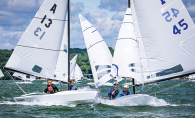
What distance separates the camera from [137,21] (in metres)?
14.6

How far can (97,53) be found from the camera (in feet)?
56.1

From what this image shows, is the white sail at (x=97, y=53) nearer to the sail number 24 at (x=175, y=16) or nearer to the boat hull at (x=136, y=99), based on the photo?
the boat hull at (x=136, y=99)

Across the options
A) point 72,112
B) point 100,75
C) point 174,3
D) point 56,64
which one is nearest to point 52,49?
point 56,64

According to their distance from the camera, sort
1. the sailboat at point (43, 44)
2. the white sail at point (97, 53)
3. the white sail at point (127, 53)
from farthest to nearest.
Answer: the white sail at point (97, 53) → the sailboat at point (43, 44) → the white sail at point (127, 53)

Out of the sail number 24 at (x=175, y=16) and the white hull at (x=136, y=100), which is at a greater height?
the sail number 24 at (x=175, y=16)

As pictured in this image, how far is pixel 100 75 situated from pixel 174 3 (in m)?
5.66

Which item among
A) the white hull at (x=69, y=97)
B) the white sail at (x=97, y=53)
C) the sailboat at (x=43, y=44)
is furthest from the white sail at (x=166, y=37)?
the sailboat at (x=43, y=44)

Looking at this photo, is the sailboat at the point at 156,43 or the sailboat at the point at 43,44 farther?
the sailboat at the point at 43,44

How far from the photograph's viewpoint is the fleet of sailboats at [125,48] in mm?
13555

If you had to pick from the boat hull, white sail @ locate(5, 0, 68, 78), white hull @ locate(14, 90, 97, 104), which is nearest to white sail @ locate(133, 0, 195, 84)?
the boat hull

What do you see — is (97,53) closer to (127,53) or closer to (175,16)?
(127,53)

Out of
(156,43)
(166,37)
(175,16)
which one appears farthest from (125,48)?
(175,16)

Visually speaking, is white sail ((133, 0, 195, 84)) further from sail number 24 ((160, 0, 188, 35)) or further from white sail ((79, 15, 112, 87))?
white sail ((79, 15, 112, 87))

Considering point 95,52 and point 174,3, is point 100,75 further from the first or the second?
point 174,3
